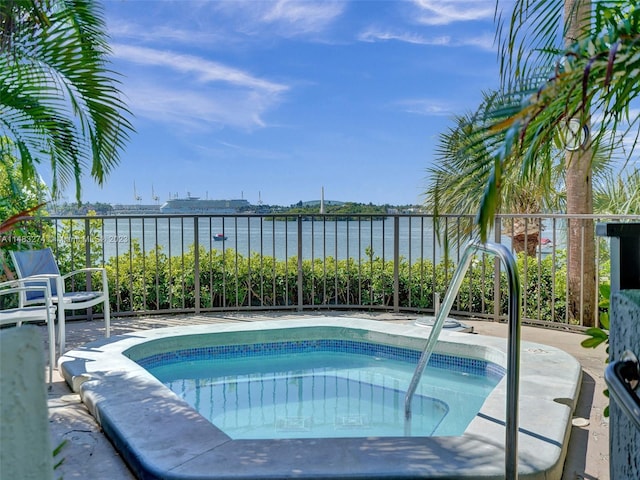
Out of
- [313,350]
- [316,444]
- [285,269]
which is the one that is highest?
[285,269]

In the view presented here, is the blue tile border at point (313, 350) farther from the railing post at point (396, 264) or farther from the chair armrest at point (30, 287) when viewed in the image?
the railing post at point (396, 264)

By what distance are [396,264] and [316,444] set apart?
11.4ft

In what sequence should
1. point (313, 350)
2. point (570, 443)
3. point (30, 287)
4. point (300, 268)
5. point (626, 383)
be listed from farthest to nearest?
point (300, 268) < point (313, 350) < point (30, 287) < point (570, 443) < point (626, 383)

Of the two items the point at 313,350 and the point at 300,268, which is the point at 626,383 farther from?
the point at 300,268

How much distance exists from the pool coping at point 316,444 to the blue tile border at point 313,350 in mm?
810

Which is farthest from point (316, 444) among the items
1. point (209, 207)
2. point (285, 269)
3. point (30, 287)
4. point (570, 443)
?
point (209, 207)

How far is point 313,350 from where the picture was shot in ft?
15.0

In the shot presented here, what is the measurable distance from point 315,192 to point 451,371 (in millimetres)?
33415

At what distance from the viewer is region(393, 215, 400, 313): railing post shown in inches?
213

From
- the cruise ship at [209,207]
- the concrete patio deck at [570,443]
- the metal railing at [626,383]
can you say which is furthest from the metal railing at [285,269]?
the metal railing at [626,383]

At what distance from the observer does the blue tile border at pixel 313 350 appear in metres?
3.96

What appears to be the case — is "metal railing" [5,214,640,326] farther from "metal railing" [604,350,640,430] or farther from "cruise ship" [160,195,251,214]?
"metal railing" [604,350,640,430]

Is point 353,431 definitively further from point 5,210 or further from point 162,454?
point 5,210

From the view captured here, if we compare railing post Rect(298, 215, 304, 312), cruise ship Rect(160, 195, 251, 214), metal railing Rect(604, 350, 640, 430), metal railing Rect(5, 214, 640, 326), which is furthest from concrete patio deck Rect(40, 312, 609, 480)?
cruise ship Rect(160, 195, 251, 214)
